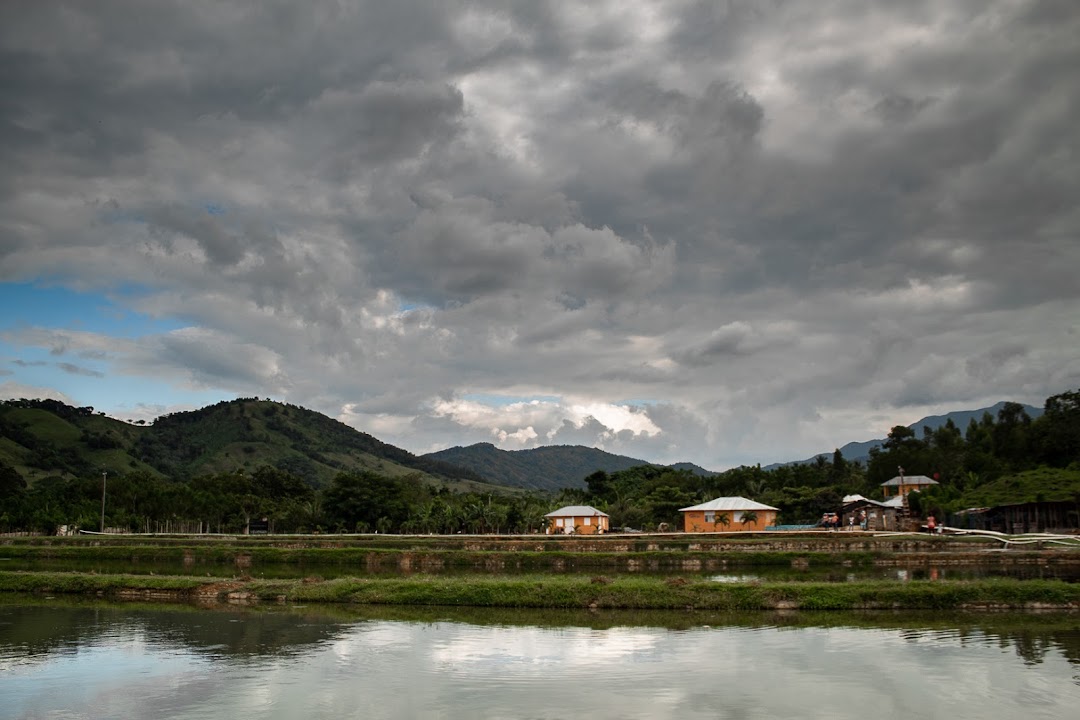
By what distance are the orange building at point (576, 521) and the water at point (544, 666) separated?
56.0 meters

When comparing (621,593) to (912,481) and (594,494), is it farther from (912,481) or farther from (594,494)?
(912,481)

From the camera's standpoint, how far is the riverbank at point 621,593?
2458 cm

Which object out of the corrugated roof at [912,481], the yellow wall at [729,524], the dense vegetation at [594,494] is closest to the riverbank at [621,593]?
the dense vegetation at [594,494]

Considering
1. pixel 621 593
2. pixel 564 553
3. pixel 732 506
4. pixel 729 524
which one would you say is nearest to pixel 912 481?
pixel 732 506

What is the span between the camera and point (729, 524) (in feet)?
239

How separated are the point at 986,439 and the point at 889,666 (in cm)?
9831

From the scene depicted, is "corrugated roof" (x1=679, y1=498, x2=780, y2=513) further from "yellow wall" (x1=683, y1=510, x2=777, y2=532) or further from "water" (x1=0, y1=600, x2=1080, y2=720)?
"water" (x1=0, y1=600, x2=1080, y2=720)

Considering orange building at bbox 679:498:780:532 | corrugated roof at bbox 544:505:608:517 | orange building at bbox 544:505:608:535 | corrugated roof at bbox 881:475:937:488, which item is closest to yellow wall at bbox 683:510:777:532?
orange building at bbox 679:498:780:532

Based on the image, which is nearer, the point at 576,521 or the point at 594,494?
the point at 576,521

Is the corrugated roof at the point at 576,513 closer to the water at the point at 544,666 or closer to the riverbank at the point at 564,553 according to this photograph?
the riverbank at the point at 564,553

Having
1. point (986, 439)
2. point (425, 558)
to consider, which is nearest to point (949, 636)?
point (425, 558)

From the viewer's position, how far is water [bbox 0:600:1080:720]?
13.6 m

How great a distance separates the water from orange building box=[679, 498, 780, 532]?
50.5 m

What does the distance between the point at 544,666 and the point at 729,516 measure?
59620 mm
